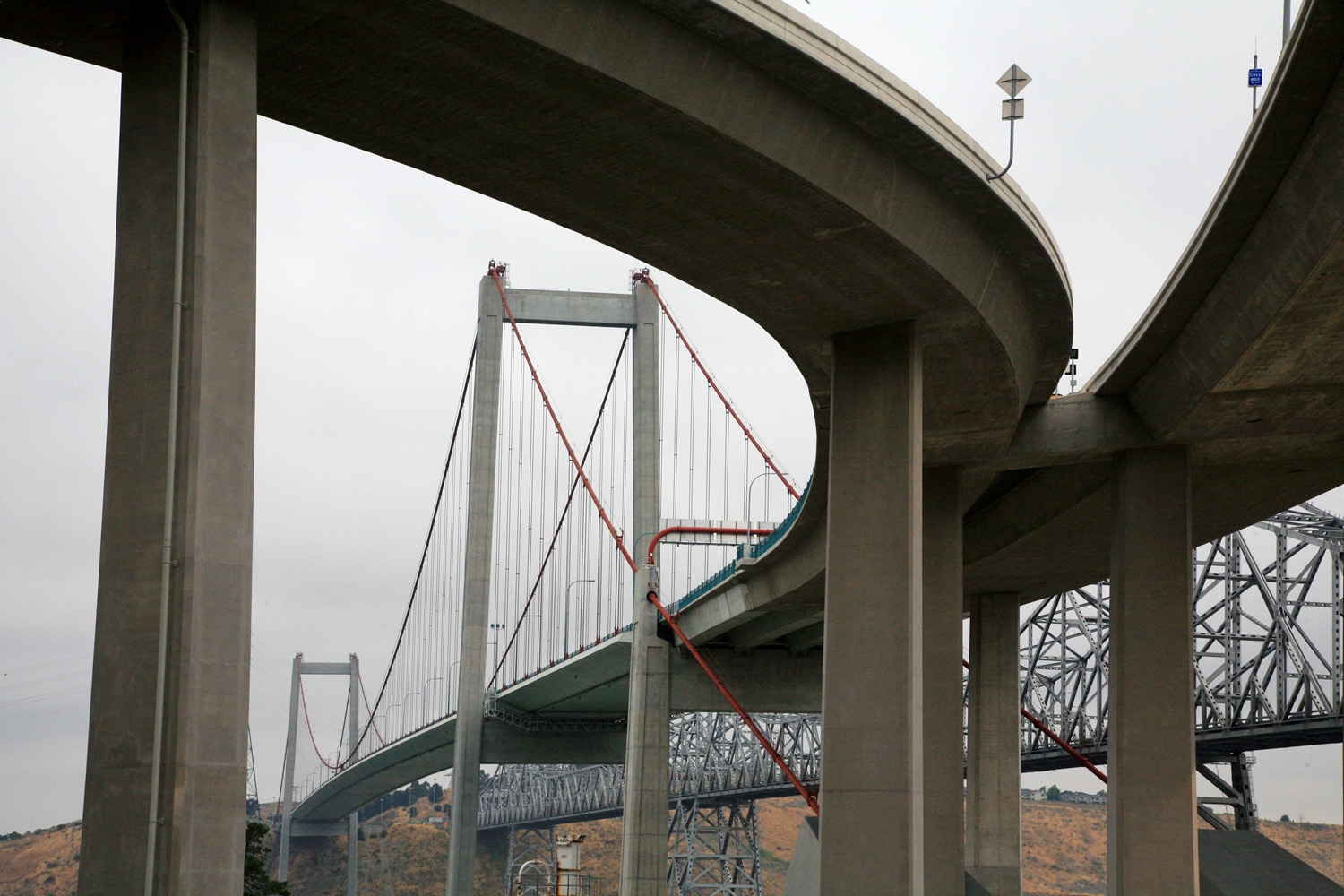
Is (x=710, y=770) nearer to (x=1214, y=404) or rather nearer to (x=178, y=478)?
(x=1214, y=404)

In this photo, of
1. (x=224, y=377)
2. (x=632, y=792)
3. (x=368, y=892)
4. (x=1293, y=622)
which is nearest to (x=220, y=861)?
(x=224, y=377)

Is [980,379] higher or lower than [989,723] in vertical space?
higher

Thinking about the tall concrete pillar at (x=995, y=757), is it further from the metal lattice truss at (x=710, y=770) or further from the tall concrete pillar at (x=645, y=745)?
the metal lattice truss at (x=710, y=770)

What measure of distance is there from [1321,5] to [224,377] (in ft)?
40.7

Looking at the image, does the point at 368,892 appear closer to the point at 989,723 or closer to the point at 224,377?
the point at 989,723

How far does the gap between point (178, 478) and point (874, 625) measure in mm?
12455

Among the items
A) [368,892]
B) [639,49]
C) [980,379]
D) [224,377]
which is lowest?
[368,892]

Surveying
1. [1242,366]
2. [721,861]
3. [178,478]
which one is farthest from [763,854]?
[178,478]

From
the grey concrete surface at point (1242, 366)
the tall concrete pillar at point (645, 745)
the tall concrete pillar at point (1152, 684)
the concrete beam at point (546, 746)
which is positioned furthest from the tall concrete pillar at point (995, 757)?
the concrete beam at point (546, 746)

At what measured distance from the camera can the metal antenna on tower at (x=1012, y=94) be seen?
63.3 ft

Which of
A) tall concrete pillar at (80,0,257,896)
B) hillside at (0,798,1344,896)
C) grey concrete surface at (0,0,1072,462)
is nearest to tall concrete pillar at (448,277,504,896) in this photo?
grey concrete surface at (0,0,1072,462)

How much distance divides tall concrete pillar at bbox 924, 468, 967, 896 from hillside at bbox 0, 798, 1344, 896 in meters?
103

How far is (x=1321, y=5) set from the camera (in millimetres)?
16531

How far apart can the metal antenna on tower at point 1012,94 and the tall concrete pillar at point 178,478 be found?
990 centimetres
